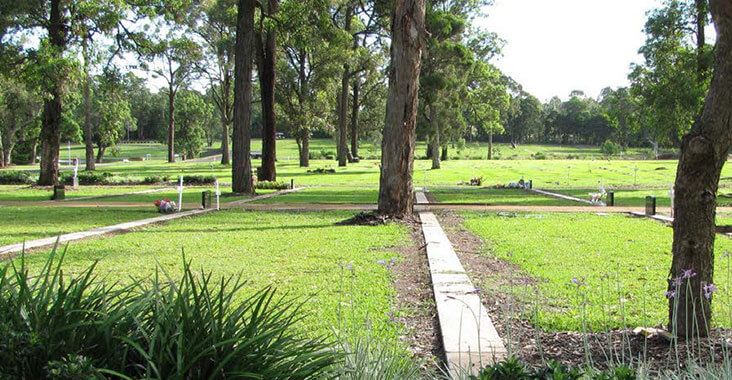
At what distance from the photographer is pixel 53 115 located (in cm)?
2188

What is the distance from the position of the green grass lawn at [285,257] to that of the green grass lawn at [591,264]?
1.33 metres

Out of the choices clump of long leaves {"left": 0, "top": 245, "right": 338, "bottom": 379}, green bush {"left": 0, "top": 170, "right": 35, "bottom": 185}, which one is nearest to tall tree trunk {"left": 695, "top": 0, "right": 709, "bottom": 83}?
clump of long leaves {"left": 0, "top": 245, "right": 338, "bottom": 379}

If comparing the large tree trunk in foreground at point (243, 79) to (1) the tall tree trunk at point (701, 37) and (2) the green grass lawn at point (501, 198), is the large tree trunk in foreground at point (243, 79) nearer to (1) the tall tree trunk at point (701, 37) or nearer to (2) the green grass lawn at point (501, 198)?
(2) the green grass lawn at point (501, 198)

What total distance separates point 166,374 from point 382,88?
171 feet

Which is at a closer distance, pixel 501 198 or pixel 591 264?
pixel 591 264

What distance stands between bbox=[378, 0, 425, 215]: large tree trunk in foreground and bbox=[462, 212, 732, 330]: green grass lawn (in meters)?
1.69

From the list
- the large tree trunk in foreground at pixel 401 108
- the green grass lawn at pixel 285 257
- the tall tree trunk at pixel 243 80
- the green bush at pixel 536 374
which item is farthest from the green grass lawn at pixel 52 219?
the green bush at pixel 536 374

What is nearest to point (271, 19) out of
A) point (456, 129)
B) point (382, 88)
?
point (456, 129)

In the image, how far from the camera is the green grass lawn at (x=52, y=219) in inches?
381

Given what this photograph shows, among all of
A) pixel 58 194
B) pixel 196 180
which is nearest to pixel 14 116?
pixel 196 180

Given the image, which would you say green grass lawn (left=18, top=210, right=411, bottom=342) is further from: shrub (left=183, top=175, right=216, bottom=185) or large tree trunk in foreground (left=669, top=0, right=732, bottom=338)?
shrub (left=183, top=175, right=216, bottom=185)

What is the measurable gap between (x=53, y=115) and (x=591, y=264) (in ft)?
70.1

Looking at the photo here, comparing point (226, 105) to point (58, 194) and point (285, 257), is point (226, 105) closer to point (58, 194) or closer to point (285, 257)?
point (58, 194)

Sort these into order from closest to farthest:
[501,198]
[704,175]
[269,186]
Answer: [704,175]
[501,198]
[269,186]
